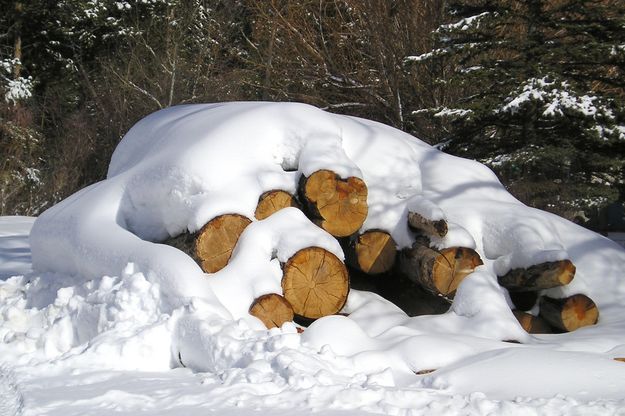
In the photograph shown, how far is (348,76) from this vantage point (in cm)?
1809

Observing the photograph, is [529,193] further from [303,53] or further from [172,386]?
[303,53]

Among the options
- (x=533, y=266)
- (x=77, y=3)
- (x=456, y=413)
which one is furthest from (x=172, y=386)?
(x=77, y=3)

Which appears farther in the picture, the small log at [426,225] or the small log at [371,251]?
the small log at [371,251]

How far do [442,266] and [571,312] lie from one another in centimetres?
121

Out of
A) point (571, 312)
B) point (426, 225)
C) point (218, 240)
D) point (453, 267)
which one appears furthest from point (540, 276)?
point (218, 240)

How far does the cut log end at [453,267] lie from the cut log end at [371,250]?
527 mm

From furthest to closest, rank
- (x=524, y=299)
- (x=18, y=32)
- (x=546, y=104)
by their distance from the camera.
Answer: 1. (x=18, y=32)
2. (x=546, y=104)
3. (x=524, y=299)

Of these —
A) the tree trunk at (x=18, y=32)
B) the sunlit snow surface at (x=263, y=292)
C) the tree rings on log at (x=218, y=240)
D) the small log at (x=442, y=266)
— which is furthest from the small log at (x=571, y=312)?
the tree trunk at (x=18, y=32)

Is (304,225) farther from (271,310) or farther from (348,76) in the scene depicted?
(348,76)

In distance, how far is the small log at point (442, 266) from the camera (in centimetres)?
616

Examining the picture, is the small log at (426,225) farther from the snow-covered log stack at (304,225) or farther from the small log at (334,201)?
the small log at (334,201)

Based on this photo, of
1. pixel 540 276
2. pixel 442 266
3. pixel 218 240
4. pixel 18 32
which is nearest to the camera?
pixel 218 240

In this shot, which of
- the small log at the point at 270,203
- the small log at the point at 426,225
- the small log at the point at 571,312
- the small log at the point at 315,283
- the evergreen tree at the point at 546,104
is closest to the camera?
the small log at the point at 315,283

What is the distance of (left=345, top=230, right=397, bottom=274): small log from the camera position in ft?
21.4
